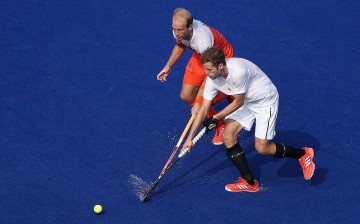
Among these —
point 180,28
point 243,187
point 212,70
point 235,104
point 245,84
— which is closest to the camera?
point 212,70

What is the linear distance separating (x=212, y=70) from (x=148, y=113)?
196cm

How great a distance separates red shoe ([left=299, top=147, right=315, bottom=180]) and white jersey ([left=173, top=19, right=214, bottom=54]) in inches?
59.5

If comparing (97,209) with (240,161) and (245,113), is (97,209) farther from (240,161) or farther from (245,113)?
(245,113)

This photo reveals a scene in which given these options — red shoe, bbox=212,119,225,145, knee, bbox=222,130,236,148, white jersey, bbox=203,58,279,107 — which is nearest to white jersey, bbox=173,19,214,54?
white jersey, bbox=203,58,279,107

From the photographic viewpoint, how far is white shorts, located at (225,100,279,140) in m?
6.01

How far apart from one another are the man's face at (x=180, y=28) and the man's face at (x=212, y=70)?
2.39 ft

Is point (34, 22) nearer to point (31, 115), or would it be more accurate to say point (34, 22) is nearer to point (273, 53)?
point (31, 115)

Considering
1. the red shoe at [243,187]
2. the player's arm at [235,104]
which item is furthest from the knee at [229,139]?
the red shoe at [243,187]

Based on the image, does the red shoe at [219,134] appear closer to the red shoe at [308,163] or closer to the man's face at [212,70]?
the red shoe at [308,163]

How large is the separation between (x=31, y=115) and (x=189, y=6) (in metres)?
3.09

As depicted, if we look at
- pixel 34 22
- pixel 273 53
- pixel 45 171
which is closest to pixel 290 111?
pixel 273 53

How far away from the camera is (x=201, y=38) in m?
6.14

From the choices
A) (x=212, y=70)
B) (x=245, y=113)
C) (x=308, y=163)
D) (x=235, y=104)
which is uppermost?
(x=212, y=70)

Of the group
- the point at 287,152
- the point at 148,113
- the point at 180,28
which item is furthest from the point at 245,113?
the point at 148,113
